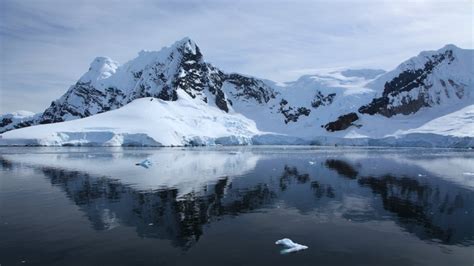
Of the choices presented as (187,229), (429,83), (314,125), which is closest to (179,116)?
(314,125)

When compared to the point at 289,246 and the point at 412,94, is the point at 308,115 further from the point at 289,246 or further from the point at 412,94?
the point at 289,246

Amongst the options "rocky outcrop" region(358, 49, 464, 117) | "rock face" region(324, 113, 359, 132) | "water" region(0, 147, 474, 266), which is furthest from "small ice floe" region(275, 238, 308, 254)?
"rocky outcrop" region(358, 49, 464, 117)

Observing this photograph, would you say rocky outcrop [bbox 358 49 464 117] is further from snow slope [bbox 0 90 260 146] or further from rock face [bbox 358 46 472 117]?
snow slope [bbox 0 90 260 146]

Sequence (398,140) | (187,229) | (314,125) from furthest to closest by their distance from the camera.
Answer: (314,125) → (398,140) → (187,229)

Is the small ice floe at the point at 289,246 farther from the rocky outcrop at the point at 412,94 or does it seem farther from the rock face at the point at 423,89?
the rocky outcrop at the point at 412,94

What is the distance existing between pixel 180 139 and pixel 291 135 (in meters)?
53.4

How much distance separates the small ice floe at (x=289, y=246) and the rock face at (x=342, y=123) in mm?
153323

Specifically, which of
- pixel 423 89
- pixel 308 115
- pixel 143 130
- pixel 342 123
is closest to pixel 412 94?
pixel 423 89

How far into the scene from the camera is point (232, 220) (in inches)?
941

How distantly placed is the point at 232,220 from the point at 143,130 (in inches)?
4048

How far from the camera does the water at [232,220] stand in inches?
688

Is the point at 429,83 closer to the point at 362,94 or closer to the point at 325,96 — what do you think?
the point at 362,94

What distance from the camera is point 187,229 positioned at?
70.9 ft

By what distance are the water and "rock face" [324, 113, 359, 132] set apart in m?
128
